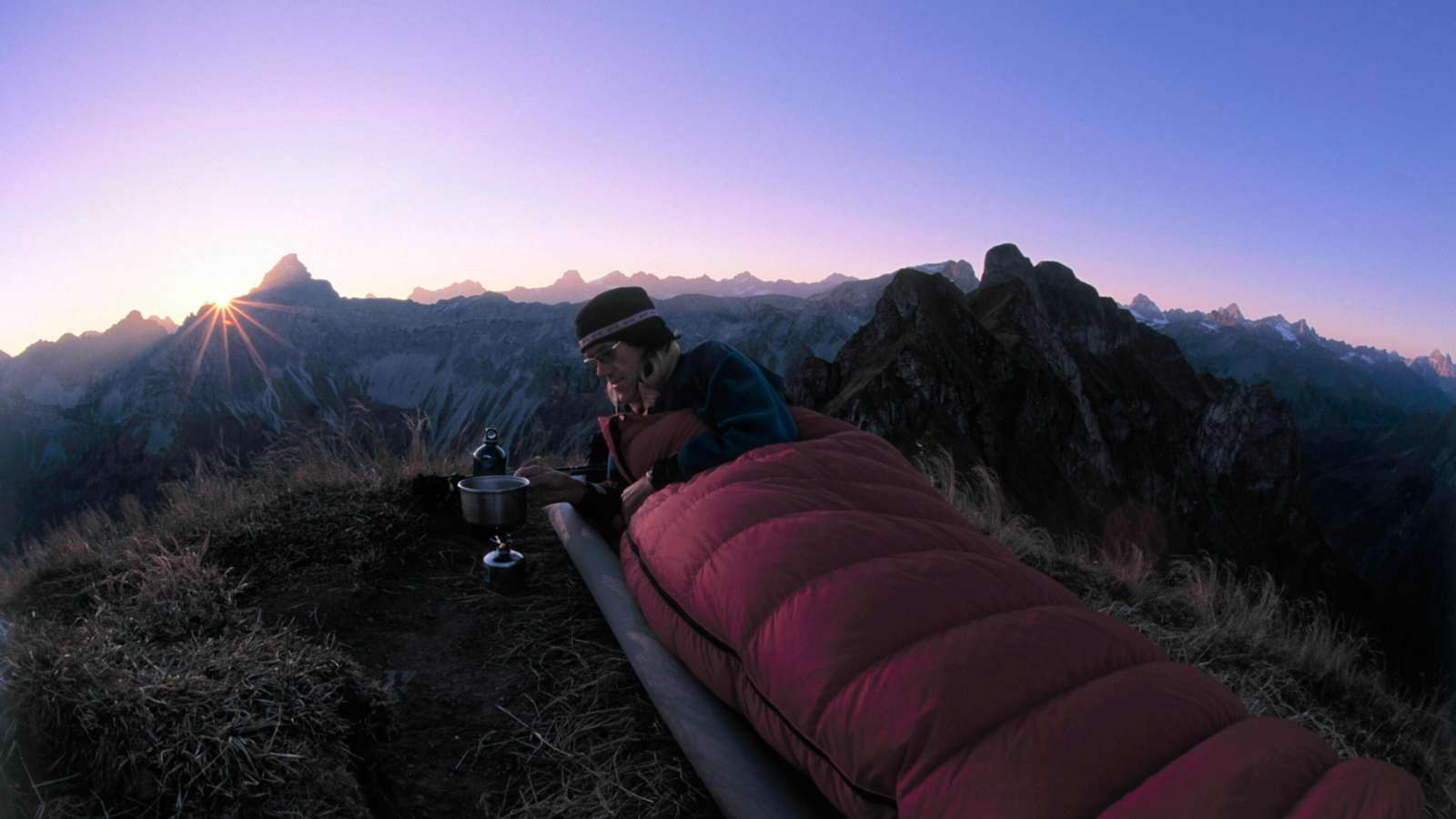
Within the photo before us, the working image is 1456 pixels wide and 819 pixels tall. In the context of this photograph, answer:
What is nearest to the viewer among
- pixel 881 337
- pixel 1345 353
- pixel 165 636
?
pixel 165 636

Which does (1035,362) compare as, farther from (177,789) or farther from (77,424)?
(77,424)

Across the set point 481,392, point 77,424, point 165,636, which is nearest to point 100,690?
point 165,636

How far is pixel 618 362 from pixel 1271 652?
372cm

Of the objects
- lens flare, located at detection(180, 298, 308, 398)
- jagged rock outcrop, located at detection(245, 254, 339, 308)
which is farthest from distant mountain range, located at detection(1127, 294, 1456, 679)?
jagged rock outcrop, located at detection(245, 254, 339, 308)

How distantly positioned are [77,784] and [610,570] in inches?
59.8

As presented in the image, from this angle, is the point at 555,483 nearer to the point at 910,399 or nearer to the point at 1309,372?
the point at 910,399

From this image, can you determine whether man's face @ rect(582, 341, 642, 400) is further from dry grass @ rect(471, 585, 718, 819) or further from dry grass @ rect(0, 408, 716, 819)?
dry grass @ rect(471, 585, 718, 819)

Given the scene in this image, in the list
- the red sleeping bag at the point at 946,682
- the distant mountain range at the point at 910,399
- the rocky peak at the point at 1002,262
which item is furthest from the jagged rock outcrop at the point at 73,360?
the red sleeping bag at the point at 946,682

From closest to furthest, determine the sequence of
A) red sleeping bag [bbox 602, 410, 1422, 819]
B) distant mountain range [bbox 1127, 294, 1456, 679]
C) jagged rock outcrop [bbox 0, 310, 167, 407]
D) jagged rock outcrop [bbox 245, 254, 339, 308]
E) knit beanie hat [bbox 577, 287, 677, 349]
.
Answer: red sleeping bag [bbox 602, 410, 1422, 819] → knit beanie hat [bbox 577, 287, 677, 349] → distant mountain range [bbox 1127, 294, 1456, 679] → jagged rock outcrop [bbox 0, 310, 167, 407] → jagged rock outcrop [bbox 245, 254, 339, 308]

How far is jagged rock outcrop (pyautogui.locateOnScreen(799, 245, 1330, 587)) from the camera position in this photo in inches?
1304

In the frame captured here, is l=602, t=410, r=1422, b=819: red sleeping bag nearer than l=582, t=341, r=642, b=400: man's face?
Yes

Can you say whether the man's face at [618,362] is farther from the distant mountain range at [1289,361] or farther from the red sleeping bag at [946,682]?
the distant mountain range at [1289,361]

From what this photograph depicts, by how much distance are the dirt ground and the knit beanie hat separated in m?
1.08

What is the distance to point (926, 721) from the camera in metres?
1.27
